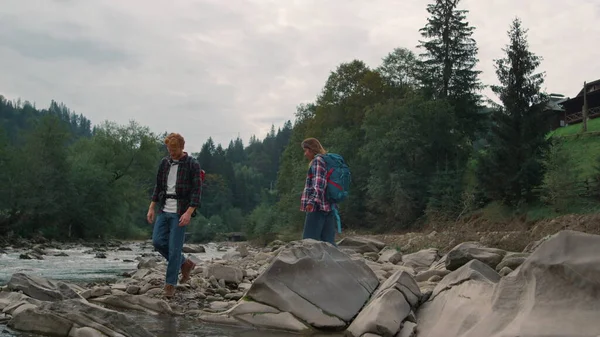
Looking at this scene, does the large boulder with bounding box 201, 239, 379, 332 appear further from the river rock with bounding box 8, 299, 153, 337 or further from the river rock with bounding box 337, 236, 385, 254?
the river rock with bounding box 337, 236, 385, 254

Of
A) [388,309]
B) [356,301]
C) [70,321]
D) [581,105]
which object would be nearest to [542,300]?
[388,309]

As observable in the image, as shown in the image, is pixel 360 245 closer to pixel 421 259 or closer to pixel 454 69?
pixel 421 259

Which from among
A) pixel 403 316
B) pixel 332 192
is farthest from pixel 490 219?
pixel 403 316

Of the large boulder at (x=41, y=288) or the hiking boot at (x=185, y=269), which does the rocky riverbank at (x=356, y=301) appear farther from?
the hiking boot at (x=185, y=269)

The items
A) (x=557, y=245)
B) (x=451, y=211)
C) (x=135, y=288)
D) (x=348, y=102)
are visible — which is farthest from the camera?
(x=348, y=102)

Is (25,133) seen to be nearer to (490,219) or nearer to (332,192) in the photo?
(490,219)

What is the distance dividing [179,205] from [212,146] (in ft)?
504

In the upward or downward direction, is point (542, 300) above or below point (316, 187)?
below

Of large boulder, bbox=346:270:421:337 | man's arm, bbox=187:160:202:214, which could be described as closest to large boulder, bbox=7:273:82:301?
man's arm, bbox=187:160:202:214

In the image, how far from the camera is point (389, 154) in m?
40.4

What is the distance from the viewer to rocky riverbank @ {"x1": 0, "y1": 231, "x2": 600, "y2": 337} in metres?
4.85

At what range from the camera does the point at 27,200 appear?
4891 centimetres

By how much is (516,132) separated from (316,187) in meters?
25.2

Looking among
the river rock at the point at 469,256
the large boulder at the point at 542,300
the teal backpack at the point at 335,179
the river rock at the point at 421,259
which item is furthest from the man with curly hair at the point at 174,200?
the river rock at the point at 421,259
